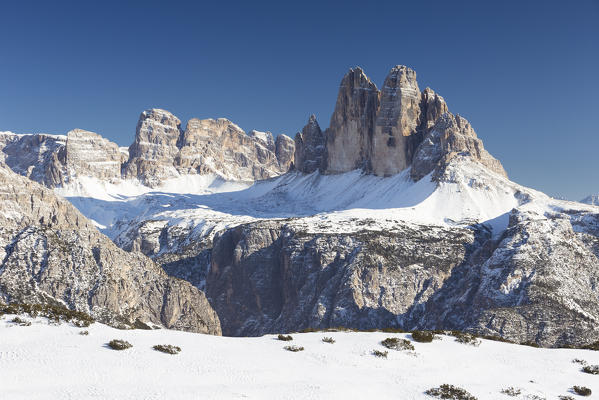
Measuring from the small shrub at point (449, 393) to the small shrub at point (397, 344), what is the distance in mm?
6828

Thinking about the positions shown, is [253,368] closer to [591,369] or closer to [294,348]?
[294,348]

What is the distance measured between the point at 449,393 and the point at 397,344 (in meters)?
7.83

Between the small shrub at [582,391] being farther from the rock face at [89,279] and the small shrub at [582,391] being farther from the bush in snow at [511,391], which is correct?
the rock face at [89,279]

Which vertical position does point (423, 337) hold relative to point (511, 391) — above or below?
above

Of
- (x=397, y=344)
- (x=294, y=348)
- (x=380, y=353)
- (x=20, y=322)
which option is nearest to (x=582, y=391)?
(x=397, y=344)

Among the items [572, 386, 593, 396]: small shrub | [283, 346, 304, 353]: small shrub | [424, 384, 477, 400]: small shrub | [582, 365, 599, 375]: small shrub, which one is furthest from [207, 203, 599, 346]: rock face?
[424, 384, 477, 400]: small shrub

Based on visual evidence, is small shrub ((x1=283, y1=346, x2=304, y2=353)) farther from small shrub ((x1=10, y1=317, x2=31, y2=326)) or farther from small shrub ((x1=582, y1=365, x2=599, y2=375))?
small shrub ((x1=582, y1=365, x2=599, y2=375))

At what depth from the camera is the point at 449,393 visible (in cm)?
2373

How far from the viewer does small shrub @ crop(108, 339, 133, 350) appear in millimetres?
26719

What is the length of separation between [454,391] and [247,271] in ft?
575

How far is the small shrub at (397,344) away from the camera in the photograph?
31.3m

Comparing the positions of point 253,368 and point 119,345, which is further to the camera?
point 119,345

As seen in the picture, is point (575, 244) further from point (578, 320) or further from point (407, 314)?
point (407, 314)

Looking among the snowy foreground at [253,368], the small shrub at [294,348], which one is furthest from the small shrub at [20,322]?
the small shrub at [294,348]
